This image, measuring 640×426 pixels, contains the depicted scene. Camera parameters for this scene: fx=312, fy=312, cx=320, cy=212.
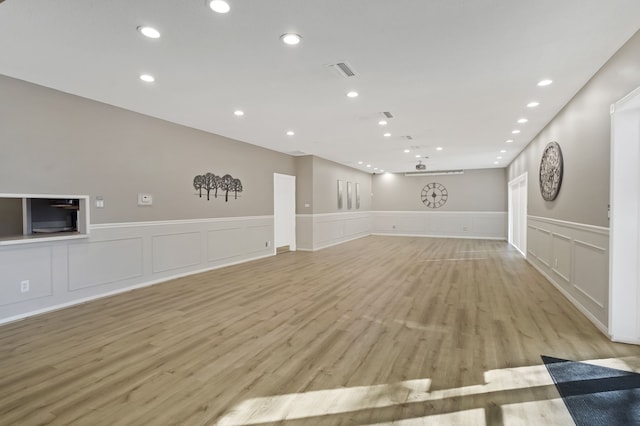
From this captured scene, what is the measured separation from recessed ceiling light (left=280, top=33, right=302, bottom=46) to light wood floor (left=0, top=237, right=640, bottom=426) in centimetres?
269

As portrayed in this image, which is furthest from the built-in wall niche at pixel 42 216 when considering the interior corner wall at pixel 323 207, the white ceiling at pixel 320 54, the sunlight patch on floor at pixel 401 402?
the interior corner wall at pixel 323 207

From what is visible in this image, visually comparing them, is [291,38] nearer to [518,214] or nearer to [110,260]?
[110,260]

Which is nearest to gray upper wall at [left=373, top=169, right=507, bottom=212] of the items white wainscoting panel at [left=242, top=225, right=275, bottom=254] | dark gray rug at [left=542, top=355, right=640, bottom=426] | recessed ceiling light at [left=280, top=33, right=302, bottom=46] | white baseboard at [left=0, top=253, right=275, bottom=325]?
A: white wainscoting panel at [left=242, top=225, right=275, bottom=254]

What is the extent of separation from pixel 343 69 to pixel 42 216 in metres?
4.36

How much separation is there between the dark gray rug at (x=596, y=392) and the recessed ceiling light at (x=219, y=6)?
3473 mm

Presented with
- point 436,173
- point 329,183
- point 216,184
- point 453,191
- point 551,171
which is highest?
point 436,173

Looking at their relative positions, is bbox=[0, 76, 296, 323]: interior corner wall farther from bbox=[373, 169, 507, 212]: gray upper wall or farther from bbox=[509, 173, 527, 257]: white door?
bbox=[373, 169, 507, 212]: gray upper wall

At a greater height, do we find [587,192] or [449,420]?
[587,192]

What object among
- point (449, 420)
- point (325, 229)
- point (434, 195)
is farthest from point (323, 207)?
point (449, 420)

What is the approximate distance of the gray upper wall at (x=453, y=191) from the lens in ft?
38.0

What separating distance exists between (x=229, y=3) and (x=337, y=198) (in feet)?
27.3

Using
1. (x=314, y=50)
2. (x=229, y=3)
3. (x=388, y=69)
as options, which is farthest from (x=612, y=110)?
(x=229, y=3)

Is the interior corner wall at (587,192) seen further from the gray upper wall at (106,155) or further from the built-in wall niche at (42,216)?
the built-in wall niche at (42,216)

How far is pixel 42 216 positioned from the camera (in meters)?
4.18
